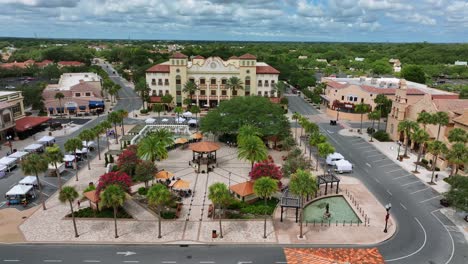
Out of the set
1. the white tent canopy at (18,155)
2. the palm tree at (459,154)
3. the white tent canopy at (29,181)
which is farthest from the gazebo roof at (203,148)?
the palm tree at (459,154)

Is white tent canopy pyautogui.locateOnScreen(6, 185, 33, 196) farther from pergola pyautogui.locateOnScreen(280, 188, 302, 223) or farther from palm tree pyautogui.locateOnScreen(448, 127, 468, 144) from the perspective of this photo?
palm tree pyautogui.locateOnScreen(448, 127, 468, 144)

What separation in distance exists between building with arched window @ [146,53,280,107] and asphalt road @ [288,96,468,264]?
44.5m

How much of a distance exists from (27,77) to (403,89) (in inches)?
6412

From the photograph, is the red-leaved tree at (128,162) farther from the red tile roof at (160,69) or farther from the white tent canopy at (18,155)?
the red tile roof at (160,69)

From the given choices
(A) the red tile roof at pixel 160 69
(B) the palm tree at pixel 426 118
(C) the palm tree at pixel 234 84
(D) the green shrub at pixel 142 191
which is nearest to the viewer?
(D) the green shrub at pixel 142 191

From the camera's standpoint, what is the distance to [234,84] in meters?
103

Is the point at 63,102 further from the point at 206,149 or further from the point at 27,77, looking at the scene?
the point at 27,77

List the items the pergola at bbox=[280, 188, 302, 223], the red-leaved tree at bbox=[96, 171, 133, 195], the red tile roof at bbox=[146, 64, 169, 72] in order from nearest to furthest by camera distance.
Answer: the red-leaved tree at bbox=[96, 171, 133, 195] → the pergola at bbox=[280, 188, 302, 223] → the red tile roof at bbox=[146, 64, 169, 72]

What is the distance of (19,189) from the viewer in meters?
45.6

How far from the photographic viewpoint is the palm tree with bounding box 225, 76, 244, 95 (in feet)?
337

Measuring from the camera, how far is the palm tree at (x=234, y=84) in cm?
10269

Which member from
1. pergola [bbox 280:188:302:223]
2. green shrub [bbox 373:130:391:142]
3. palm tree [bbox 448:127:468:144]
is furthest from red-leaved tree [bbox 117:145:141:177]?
green shrub [bbox 373:130:391:142]

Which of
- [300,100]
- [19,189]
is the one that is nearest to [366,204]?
[19,189]

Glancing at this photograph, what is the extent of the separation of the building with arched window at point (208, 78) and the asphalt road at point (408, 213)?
44.5 metres
